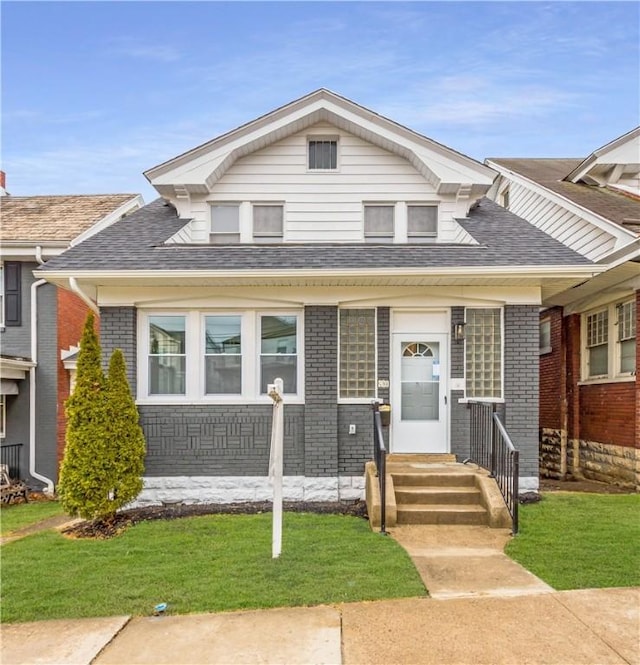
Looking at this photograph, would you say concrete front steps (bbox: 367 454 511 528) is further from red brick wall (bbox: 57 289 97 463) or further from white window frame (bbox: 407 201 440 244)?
red brick wall (bbox: 57 289 97 463)

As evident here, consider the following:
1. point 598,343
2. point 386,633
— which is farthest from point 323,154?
point 386,633

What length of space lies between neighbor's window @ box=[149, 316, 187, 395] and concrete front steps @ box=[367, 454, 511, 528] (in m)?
3.28

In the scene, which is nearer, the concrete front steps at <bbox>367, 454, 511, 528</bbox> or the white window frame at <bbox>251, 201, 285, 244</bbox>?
the concrete front steps at <bbox>367, 454, 511, 528</bbox>

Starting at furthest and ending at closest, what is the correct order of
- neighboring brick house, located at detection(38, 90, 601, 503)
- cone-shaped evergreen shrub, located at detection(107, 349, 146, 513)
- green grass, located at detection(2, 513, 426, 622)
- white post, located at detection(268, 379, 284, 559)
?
neighboring brick house, located at detection(38, 90, 601, 503) → cone-shaped evergreen shrub, located at detection(107, 349, 146, 513) → white post, located at detection(268, 379, 284, 559) → green grass, located at detection(2, 513, 426, 622)

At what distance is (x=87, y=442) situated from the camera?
725cm

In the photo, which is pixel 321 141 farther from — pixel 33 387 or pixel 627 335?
pixel 33 387

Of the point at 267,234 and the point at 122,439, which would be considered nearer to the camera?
the point at 122,439

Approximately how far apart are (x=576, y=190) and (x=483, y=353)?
520cm

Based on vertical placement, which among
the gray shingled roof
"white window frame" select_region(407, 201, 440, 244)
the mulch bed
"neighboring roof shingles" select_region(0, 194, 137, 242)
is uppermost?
"neighboring roof shingles" select_region(0, 194, 137, 242)

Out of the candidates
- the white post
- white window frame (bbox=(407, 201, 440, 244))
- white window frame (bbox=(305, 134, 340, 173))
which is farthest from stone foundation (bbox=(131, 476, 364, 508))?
white window frame (bbox=(305, 134, 340, 173))

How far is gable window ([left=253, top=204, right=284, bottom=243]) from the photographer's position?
31.7 ft

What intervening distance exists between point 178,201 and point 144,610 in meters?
7.08

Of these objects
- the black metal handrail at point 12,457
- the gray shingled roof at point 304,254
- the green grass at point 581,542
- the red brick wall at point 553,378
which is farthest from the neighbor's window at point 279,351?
the red brick wall at point 553,378

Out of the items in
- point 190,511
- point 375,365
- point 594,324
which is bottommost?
point 190,511
